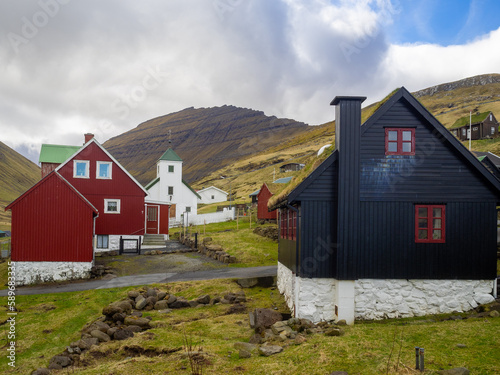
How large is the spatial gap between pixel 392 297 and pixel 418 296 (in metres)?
0.98

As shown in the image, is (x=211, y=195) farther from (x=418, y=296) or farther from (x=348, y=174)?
(x=418, y=296)

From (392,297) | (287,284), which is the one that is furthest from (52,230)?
(392,297)

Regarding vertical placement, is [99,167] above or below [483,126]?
below

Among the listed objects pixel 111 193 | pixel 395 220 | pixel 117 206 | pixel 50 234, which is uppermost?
pixel 111 193

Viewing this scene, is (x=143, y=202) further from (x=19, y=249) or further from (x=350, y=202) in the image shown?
(x=350, y=202)

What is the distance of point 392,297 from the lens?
15422 millimetres

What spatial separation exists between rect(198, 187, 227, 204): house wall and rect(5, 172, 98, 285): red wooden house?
238 ft

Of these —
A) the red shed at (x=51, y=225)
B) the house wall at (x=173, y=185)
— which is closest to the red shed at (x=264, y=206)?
the house wall at (x=173, y=185)

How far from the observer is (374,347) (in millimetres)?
11359

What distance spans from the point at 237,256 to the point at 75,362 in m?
18.1

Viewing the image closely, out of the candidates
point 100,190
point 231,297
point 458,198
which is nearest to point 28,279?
point 100,190

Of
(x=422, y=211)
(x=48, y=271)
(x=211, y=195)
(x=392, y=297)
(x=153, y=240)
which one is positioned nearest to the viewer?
(x=392, y=297)

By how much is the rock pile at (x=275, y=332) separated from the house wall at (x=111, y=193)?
22508mm

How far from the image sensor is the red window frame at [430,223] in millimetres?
15742
